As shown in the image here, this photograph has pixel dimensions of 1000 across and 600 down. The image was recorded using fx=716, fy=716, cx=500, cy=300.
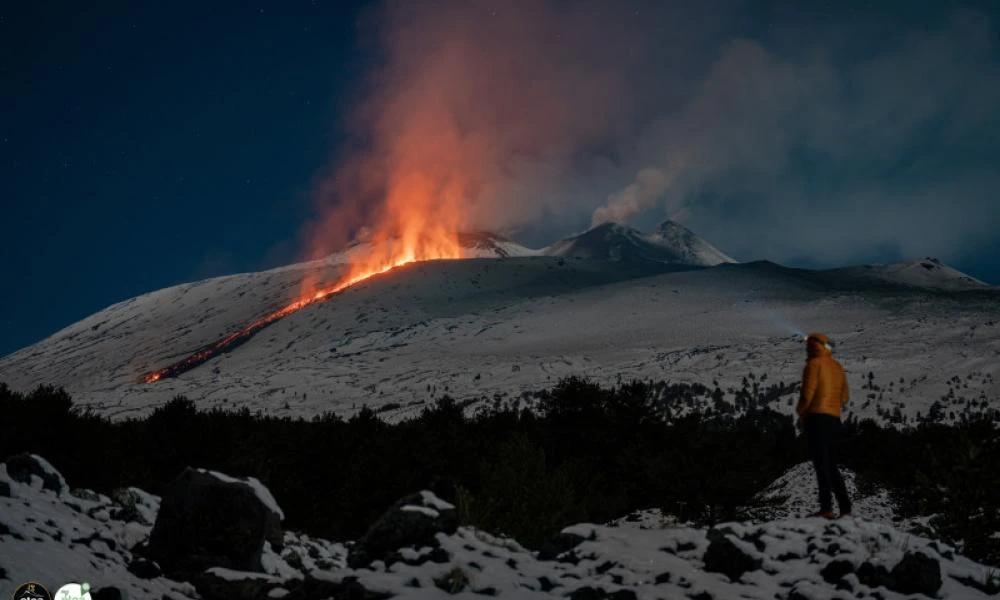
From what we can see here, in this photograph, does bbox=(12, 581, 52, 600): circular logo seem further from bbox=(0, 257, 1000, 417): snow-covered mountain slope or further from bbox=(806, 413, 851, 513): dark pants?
bbox=(0, 257, 1000, 417): snow-covered mountain slope

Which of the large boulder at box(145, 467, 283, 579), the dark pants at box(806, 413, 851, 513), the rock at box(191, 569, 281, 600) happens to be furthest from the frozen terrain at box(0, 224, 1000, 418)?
the rock at box(191, 569, 281, 600)

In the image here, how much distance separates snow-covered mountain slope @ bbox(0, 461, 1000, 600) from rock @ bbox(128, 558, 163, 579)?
0.02 meters

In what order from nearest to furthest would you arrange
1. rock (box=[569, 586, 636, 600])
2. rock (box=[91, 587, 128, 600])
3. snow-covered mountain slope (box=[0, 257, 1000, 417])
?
rock (box=[569, 586, 636, 600])
rock (box=[91, 587, 128, 600])
snow-covered mountain slope (box=[0, 257, 1000, 417])

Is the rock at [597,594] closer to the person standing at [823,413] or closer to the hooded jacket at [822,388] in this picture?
the person standing at [823,413]

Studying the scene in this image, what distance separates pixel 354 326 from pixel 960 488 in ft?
627

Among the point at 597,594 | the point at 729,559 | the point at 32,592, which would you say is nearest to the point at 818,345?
the point at 729,559

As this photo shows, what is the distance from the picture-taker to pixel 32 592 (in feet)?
25.6

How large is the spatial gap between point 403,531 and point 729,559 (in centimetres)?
433

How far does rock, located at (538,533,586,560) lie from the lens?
9.95 metres

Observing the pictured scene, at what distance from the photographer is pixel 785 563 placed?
9.12 metres

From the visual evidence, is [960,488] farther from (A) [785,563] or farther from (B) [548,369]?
(B) [548,369]

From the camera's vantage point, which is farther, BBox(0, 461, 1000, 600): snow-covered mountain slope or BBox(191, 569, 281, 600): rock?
BBox(191, 569, 281, 600): rock

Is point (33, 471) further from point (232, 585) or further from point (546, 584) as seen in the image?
point (546, 584)

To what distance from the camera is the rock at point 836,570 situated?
8.66m
